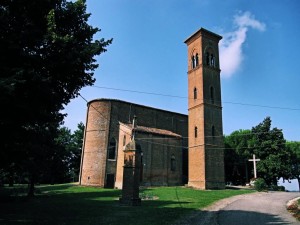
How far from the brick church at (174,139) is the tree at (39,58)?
811 inches

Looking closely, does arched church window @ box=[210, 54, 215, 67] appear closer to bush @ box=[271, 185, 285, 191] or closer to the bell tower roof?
the bell tower roof

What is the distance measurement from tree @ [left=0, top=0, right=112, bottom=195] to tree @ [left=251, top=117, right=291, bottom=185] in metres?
34.4

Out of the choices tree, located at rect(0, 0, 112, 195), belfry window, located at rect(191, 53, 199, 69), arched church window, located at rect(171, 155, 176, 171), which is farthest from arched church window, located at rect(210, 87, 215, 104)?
tree, located at rect(0, 0, 112, 195)

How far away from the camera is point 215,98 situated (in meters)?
34.6

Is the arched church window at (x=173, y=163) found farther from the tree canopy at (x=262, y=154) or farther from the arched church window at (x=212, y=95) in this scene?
the tree canopy at (x=262, y=154)

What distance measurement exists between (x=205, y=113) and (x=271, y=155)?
1519 cm

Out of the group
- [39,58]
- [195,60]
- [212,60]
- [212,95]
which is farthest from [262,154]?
[39,58]

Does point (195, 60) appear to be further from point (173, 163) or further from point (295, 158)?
point (295, 158)

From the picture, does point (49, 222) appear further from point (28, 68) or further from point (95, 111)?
point (95, 111)

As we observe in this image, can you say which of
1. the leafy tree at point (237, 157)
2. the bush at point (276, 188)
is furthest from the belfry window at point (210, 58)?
the leafy tree at point (237, 157)

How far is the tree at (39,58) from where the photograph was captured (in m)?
9.38

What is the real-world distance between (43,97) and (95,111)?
27.6 m

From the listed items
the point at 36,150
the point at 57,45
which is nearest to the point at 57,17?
the point at 57,45

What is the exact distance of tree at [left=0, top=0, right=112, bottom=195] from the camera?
9.38 meters
